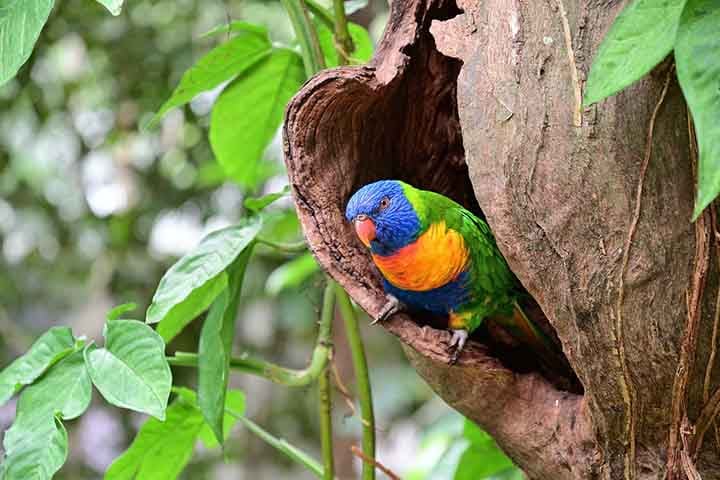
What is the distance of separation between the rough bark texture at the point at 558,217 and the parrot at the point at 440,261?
5.3 inches

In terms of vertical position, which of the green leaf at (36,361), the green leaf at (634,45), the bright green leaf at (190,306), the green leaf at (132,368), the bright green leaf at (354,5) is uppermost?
the bright green leaf at (354,5)

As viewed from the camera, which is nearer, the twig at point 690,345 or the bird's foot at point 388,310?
the twig at point 690,345

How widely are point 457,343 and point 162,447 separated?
0.57 metres

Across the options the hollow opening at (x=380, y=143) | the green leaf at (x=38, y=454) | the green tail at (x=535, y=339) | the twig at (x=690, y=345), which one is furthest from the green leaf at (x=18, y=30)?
the green tail at (x=535, y=339)

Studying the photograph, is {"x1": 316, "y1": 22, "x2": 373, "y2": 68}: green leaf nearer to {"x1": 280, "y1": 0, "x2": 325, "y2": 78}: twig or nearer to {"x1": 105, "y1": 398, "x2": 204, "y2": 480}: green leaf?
{"x1": 280, "y1": 0, "x2": 325, "y2": 78}: twig

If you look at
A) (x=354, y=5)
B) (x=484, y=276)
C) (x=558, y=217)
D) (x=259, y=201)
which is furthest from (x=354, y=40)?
(x=558, y=217)

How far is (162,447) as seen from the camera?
157 centimetres

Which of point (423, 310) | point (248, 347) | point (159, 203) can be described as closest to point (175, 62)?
point (159, 203)

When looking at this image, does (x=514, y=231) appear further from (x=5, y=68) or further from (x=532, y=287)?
(x=5, y=68)

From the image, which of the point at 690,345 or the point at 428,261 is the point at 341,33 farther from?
the point at 690,345

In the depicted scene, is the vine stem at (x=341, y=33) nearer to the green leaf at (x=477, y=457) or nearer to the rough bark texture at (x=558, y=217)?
the rough bark texture at (x=558, y=217)

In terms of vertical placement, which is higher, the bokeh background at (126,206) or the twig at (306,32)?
the twig at (306,32)

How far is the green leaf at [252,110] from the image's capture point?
1.75 metres

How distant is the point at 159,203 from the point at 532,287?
1964mm
